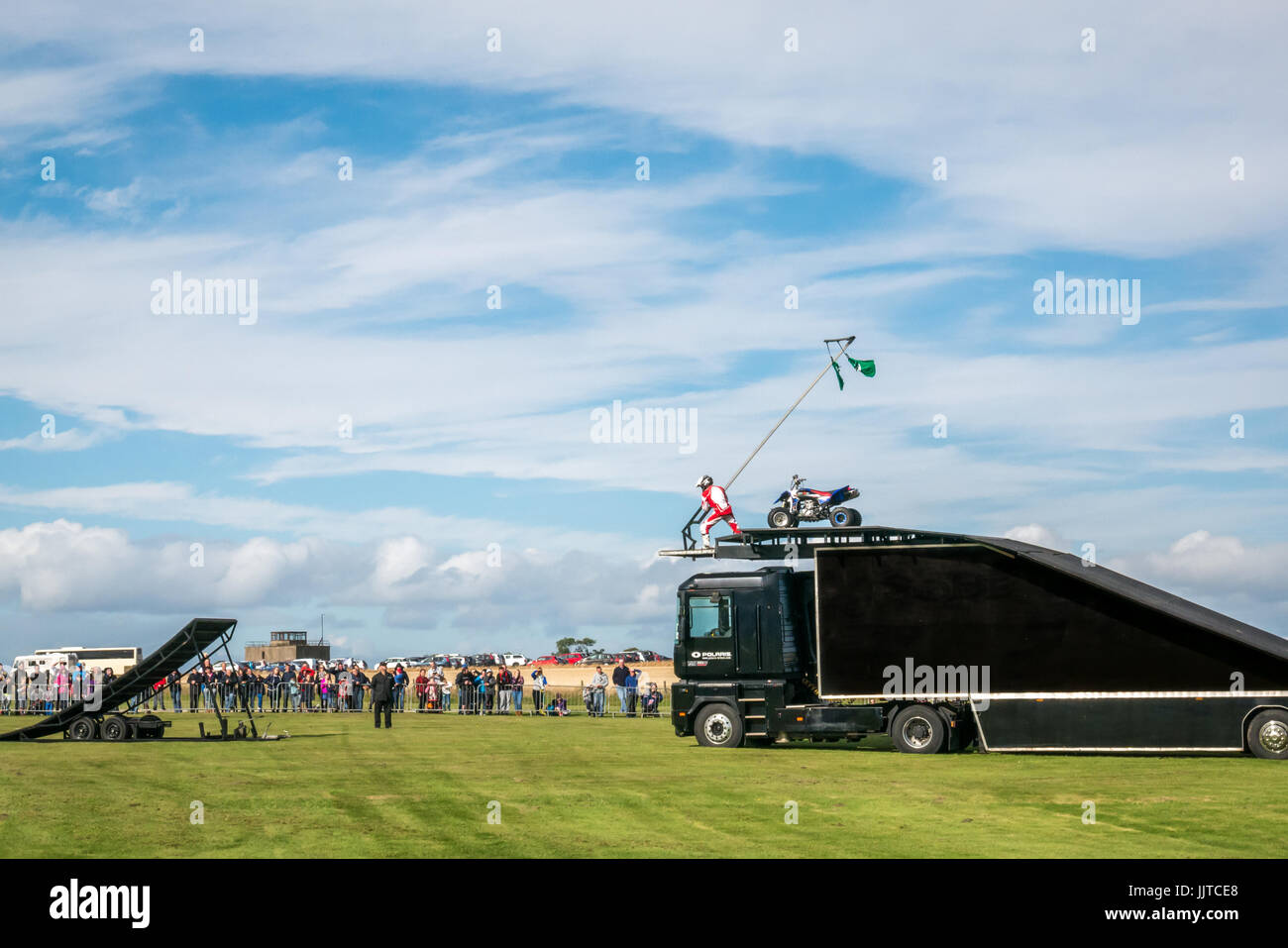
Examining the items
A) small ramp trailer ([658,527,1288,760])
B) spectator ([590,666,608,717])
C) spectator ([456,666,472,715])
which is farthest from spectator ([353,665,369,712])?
small ramp trailer ([658,527,1288,760])

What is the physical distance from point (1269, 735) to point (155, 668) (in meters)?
20.9

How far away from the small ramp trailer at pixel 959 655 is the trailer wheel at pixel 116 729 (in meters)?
11.7

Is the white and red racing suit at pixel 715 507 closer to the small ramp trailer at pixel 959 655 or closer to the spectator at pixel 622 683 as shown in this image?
the small ramp trailer at pixel 959 655

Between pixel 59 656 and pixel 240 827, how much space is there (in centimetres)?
7296

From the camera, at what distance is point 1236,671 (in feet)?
71.9

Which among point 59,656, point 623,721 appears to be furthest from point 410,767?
point 59,656

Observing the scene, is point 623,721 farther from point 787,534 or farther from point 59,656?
point 59,656

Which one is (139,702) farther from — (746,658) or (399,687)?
(399,687)

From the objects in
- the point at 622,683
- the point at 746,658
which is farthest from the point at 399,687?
the point at 746,658

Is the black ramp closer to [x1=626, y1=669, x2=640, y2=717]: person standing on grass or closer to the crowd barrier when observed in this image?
the crowd barrier

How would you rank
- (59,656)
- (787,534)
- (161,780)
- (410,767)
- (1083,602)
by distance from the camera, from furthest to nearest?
(59,656)
(787,534)
(1083,602)
(410,767)
(161,780)

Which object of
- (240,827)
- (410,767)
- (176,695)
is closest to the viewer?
(240,827)

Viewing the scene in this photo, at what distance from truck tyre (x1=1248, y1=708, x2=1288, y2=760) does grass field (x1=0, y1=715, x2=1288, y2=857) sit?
2.00 feet

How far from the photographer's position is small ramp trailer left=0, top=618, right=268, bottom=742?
1073 inches
